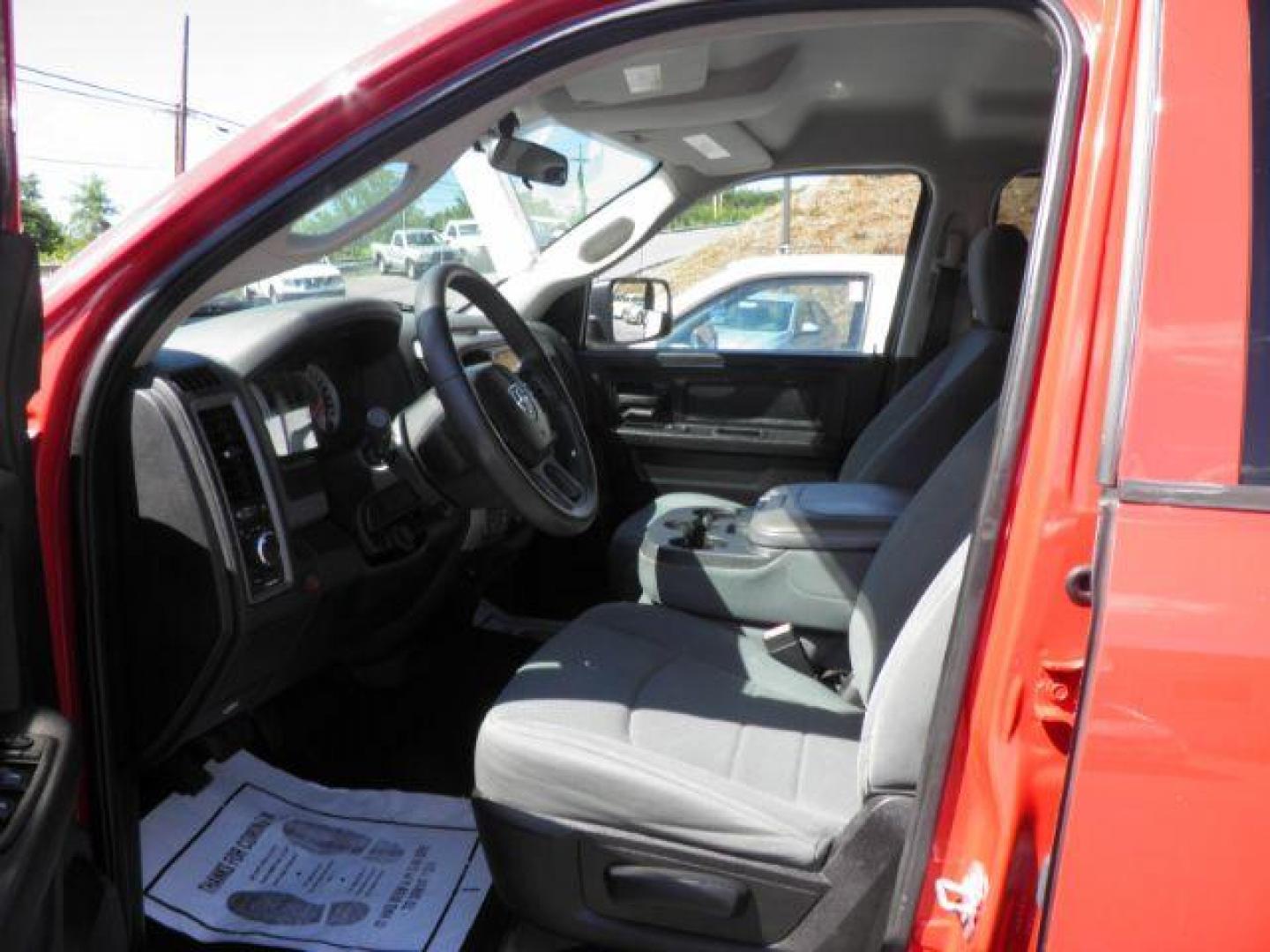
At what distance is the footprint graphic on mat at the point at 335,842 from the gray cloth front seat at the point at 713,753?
505mm

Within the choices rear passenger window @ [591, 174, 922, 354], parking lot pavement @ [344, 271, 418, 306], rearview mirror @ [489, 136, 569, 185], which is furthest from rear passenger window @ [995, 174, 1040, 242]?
parking lot pavement @ [344, 271, 418, 306]

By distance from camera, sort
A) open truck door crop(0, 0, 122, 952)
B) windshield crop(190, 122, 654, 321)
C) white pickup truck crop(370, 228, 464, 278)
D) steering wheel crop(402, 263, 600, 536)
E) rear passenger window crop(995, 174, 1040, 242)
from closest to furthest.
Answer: open truck door crop(0, 0, 122, 952) → windshield crop(190, 122, 654, 321) → steering wheel crop(402, 263, 600, 536) → white pickup truck crop(370, 228, 464, 278) → rear passenger window crop(995, 174, 1040, 242)

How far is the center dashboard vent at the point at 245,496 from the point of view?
154cm

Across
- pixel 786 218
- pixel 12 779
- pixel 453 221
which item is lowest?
pixel 12 779

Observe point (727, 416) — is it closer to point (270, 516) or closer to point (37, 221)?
point (270, 516)

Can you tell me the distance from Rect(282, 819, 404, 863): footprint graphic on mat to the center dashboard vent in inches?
25.9

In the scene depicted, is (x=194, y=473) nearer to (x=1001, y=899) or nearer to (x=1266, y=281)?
(x=1001, y=899)

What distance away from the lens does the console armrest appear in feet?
7.75

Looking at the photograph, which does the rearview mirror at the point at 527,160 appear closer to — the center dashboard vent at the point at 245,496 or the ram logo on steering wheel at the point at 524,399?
the ram logo on steering wheel at the point at 524,399

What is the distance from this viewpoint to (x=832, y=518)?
240cm

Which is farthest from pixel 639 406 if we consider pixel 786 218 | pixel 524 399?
pixel 524 399

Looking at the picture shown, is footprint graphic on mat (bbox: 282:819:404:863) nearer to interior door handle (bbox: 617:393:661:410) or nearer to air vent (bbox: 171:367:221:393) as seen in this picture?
air vent (bbox: 171:367:221:393)

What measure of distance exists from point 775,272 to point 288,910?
7.48 feet

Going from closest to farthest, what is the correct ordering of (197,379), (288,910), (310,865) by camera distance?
1. (197,379)
2. (288,910)
3. (310,865)
